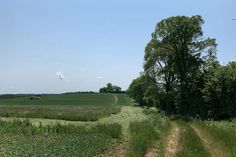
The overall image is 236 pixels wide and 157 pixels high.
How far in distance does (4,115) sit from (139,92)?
235 feet

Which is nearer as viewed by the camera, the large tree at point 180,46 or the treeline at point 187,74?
the treeline at point 187,74

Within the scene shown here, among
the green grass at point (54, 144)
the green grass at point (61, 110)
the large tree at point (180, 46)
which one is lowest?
the green grass at point (54, 144)

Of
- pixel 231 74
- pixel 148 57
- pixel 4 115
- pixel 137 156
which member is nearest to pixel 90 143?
pixel 137 156

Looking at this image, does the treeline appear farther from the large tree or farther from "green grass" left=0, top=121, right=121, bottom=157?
"green grass" left=0, top=121, right=121, bottom=157

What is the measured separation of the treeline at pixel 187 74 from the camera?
48.3m

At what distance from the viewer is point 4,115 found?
53.2 meters

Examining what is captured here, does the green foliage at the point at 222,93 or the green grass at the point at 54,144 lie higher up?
the green foliage at the point at 222,93

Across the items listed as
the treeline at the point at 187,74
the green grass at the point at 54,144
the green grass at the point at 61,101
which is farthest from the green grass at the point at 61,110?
the green grass at the point at 54,144

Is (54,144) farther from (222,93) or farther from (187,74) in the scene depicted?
(187,74)

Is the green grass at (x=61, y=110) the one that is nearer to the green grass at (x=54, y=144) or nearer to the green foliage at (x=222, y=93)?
the green foliage at (x=222, y=93)

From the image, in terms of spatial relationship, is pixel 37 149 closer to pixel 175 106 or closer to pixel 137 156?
pixel 137 156

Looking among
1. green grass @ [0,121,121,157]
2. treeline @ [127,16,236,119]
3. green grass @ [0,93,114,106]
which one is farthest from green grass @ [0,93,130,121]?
green grass @ [0,121,121,157]

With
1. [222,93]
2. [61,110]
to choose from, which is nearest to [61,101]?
[61,110]

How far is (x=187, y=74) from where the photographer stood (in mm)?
59906
